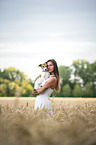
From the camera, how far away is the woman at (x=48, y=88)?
3582 mm

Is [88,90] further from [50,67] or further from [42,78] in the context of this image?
[42,78]

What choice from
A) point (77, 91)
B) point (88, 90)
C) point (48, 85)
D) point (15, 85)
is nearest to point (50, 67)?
point (48, 85)

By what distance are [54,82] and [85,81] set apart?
26.3 meters

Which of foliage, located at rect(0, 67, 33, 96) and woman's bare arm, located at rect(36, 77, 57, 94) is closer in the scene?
foliage, located at rect(0, 67, 33, 96)

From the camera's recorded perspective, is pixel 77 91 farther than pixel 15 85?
Yes

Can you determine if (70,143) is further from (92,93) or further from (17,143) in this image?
(92,93)

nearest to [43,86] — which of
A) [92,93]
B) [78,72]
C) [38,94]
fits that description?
[38,94]

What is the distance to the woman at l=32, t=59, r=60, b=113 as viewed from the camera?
3.58 metres

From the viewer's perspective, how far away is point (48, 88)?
3.67 m

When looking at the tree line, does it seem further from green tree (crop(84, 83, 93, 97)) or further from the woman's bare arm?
the woman's bare arm

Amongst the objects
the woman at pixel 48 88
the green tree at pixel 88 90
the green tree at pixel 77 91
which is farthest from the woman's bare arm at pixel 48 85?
the green tree at pixel 77 91

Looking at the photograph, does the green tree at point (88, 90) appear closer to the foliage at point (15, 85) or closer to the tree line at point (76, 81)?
the tree line at point (76, 81)

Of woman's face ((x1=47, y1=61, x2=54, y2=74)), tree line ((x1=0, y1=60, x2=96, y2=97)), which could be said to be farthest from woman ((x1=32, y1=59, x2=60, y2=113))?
tree line ((x1=0, y1=60, x2=96, y2=97))

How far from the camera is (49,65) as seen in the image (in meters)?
3.82
